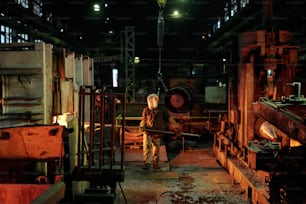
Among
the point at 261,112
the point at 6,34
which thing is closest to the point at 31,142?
the point at 261,112

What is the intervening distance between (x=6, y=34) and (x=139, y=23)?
455 inches

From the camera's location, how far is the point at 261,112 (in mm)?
6367

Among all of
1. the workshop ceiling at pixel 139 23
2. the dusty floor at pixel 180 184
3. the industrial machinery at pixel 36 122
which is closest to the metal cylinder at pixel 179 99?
the dusty floor at pixel 180 184

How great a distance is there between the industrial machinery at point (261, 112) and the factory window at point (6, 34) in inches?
407

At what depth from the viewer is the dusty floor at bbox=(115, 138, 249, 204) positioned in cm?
753

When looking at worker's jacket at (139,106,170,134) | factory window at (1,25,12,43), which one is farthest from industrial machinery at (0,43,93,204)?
factory window at (1,25,12,43)

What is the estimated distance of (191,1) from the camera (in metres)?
21.3

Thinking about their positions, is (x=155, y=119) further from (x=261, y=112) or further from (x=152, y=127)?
(x=261, y=112)

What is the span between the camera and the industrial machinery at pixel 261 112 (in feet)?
18.6

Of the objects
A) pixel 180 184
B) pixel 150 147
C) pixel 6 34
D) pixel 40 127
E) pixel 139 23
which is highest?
pixel 139 23

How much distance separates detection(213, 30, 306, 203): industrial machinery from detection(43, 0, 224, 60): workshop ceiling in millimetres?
12000

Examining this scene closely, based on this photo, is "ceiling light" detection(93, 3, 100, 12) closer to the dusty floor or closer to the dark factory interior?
the dark factory interior

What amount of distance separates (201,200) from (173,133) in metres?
2.47

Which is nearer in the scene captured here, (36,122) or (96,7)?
(36,122)
